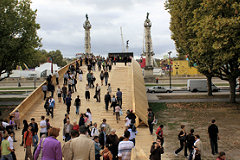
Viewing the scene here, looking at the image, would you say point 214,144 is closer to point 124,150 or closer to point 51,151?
point 124,150

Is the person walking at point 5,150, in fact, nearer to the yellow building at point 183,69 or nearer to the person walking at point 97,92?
the person walking at point 97,92

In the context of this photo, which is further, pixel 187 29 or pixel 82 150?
pixel 187 29

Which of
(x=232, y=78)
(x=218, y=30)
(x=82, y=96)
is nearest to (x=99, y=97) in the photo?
(x=82, y=96)

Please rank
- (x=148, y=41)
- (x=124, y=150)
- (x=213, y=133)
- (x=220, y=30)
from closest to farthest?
(x=124, y=150) < (x=213, y=133) < (x=220, y=30) < (x=148, y=41)

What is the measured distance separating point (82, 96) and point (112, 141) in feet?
43.3

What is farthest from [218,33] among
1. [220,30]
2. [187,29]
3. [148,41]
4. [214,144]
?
[148,41]

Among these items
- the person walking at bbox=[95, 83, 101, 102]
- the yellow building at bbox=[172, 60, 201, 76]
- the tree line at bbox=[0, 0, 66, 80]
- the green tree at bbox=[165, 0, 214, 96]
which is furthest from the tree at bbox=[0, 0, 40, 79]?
the yellow building at bbox=[172, 60, 201, 76]

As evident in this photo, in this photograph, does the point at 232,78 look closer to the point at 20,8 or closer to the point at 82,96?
the point at 82,96

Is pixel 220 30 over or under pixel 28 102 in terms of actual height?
over

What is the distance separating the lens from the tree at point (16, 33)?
82.5 ft

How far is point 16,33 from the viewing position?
1059 inches

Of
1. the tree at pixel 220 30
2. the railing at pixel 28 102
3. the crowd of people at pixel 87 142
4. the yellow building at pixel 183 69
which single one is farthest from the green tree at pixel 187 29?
the yellow building at pixel 183 69

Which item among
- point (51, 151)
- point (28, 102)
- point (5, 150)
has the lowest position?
point (5, 150)

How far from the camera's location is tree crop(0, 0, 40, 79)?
2516cm
